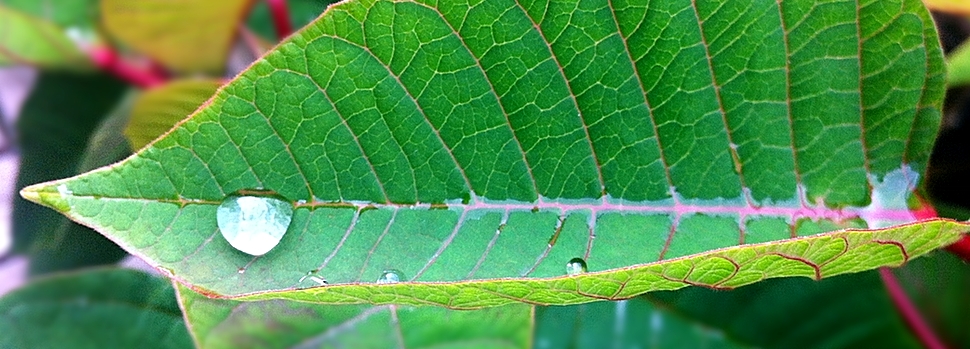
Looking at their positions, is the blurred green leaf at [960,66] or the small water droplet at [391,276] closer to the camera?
the small water droplet at [391,276]

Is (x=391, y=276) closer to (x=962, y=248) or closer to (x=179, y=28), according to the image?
(x=962, y=248)

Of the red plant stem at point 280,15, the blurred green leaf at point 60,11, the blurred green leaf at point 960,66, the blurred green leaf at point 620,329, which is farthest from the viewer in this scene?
the blurred green leaf at point 60,11

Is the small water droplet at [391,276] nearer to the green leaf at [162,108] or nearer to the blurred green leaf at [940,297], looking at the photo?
the green leaf at [162,108]

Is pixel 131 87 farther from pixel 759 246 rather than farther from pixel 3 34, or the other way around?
pixel 759 246

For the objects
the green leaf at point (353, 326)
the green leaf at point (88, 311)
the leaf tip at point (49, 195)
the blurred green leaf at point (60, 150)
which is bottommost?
the leaf tip at point (49, 195)

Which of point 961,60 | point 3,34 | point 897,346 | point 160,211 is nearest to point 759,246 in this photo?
point 160,211

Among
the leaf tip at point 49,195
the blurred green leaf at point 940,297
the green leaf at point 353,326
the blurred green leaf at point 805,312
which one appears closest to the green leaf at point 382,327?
the green leaf at point 353,326
